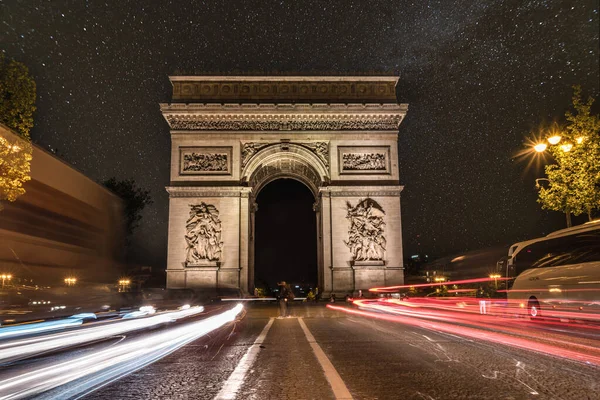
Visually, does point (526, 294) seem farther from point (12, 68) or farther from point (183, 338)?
point (12, 68)

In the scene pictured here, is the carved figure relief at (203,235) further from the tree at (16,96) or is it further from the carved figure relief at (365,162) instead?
the tree at (16,96)

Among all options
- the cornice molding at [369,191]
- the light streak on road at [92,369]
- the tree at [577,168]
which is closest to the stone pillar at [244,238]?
the cornice molding at [369,191]

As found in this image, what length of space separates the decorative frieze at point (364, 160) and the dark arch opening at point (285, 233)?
63.3 feet

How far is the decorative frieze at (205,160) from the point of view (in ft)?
106

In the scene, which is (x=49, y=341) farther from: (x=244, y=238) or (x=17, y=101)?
(x=244, y=238)

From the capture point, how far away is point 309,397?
4.09 metres

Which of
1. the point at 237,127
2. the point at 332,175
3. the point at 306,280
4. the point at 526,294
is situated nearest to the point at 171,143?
the point at 237,127

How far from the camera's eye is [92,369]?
5535mm

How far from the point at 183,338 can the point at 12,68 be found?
61.7 ft

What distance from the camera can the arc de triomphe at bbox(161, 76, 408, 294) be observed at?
3148 centimetres

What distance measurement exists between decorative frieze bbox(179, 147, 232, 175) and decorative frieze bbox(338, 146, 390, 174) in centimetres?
724

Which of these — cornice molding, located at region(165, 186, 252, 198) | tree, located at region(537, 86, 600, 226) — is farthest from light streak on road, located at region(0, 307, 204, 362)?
cornice molding, located at region(165, 186, 252, 198)

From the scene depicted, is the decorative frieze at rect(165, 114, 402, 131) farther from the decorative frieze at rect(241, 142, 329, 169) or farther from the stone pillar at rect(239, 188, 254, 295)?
the stone pillar at rect(239, 188, 254, 295)

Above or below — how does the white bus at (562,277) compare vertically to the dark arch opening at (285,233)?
below
